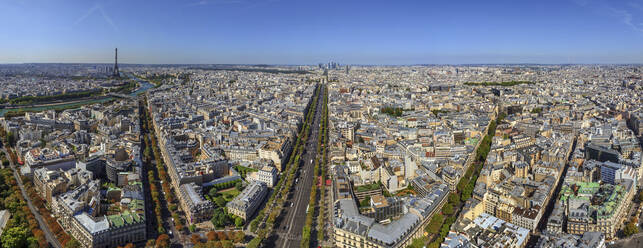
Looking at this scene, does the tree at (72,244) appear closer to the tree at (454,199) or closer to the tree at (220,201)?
the tree at (220,201)

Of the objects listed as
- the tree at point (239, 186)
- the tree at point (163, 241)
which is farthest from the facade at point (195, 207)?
the tree at point (239, 186)

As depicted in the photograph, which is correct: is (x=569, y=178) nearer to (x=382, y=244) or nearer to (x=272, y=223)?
(x=382, y=244)

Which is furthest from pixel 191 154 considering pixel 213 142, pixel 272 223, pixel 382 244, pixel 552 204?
pixel 552 204

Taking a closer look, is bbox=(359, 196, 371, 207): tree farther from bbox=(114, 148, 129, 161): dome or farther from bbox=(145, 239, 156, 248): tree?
bbox=(114, 148, 129, 161): dome

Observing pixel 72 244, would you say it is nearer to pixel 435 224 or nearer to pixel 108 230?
pixel 108 230

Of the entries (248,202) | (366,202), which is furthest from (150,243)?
(366,202)

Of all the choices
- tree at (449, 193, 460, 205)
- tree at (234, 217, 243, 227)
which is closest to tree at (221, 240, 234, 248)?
tree at (234, 217, 243, 227)
